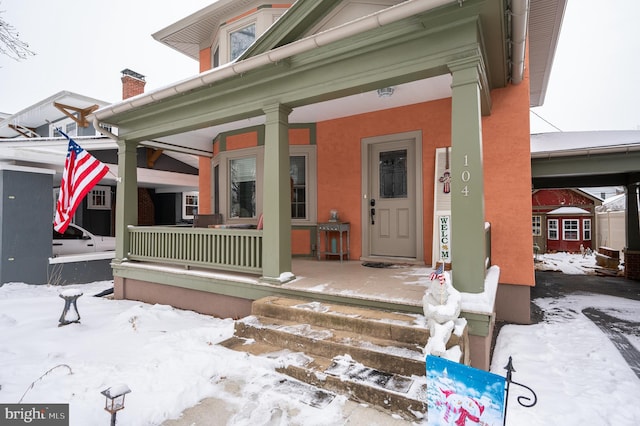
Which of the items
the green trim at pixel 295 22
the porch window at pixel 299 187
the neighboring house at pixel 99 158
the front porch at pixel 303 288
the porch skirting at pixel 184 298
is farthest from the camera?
the neighboring house at pixel 99 158

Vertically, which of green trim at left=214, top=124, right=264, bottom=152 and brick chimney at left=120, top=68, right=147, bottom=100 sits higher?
brick chimney at left=120, top=68, right=147, bottom=100

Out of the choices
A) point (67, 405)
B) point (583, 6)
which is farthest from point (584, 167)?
point (583, 6)

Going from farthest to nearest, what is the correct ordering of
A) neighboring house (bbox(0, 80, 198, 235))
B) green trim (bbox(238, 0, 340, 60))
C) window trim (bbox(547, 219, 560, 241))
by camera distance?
window trim (bbox(547, 219, 560, 241))
neighboring house (bbox(0, 80, 198, 235))
green trim (bbox(238, 0, 340, 60))

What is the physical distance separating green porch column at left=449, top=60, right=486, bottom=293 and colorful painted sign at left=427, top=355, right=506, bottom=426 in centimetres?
154

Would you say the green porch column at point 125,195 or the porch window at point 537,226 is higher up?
the green porch column at point 125,195

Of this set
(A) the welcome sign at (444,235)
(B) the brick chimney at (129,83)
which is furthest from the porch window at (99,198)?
(A) the welcome sign at (444,235)

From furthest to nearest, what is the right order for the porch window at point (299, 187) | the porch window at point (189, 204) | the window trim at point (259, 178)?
the porch window at point (189, 204), the porch window at point (299, 187), the window trim at point (259, 178)

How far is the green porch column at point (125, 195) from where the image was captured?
630 centimetres

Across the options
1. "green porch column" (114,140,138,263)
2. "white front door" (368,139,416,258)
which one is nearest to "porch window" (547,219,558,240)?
"white front door" (368,139,416,258)

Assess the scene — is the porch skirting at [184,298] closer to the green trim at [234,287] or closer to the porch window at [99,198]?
the green trim at [234,287]

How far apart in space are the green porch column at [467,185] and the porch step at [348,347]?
2.08 ft

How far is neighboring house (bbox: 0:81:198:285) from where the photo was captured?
769 cm

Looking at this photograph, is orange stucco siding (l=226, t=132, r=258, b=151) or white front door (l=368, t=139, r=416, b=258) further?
orange stucco siding (l=226, t=132, r=258, b=151)

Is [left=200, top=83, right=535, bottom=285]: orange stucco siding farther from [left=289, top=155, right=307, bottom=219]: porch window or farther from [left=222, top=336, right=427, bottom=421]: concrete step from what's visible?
[left=222, top=336, right=427, bottom=421]: concrete step
